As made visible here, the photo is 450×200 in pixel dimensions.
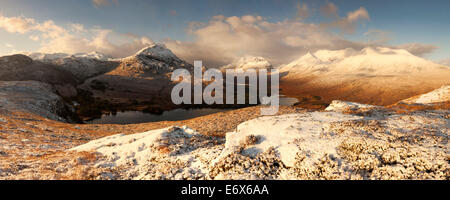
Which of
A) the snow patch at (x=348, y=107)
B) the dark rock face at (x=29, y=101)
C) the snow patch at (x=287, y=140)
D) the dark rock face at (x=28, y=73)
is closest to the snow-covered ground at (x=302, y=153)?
the snow patch at (x=287, y=140)

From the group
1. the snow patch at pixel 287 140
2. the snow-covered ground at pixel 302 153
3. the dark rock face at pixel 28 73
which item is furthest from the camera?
the dark rock face at pixel 28 73

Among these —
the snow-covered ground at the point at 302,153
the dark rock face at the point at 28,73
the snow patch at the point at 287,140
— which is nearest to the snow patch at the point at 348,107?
the snow-covered ground at the point at 302,153

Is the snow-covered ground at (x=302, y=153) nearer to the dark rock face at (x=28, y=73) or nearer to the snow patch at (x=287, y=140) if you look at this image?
the snow patch at (x=287, y=140)

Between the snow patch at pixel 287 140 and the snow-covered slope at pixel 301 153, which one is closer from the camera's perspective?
the snow-covered slope at pixel 301 153

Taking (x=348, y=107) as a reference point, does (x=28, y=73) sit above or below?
above

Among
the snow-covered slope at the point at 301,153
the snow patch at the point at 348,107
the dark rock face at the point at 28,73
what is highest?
the dark rock face at the point at 28,73

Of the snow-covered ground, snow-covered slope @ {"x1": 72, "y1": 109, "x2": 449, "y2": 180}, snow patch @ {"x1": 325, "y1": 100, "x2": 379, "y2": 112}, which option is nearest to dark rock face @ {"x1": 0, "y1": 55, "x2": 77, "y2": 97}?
snow-covered slope @ {"x1": 72, "y1": 109, "x2": 449, "y2": 180}

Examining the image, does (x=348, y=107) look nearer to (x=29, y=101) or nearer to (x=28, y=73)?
(x=29, y=101)

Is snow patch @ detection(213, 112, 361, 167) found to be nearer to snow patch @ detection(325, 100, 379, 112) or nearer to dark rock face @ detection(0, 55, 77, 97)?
snow patch @ detection(325, 100, 379, 112)

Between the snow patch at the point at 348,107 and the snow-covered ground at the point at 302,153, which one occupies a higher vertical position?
the snow patch at the point at 348,107

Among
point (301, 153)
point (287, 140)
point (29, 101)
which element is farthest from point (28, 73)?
point (301, 153)

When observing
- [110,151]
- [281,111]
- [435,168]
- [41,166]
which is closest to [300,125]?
[435,168]

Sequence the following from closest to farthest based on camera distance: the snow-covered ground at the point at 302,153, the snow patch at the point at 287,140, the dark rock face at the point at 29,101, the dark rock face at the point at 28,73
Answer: the snow-covered ground at the point at 302,153 → the snow patch at the point at 287,140 → the dark rock face at the point at 29,101 → the dark rock face at the point at 28,73

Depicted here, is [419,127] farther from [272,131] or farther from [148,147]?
[148,147]
